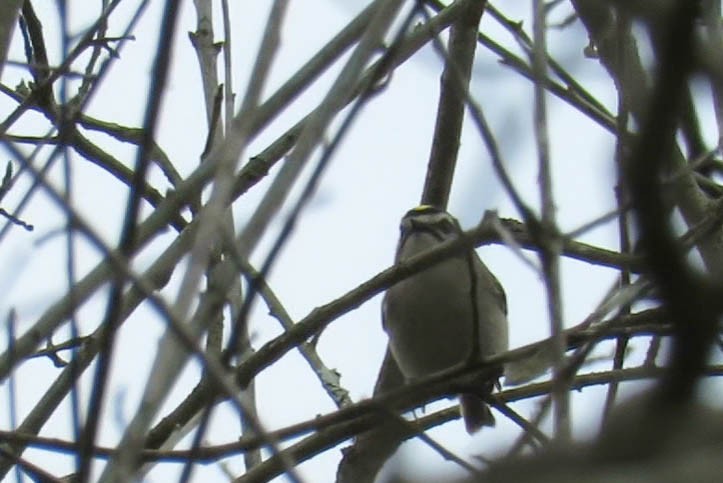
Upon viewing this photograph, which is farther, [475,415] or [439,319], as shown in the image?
[439,319]

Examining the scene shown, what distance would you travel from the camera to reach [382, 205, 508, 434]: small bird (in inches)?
169

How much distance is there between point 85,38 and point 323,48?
0.69 metres

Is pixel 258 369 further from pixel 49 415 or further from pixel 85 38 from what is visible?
pixel 85 38

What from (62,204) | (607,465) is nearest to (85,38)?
(62,204)

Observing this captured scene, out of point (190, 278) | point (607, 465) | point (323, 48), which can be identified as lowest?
point (607, 465)

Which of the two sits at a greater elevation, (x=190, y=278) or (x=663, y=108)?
(x=190, y=278)

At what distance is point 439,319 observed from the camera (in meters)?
4.38

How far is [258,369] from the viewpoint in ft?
8.64

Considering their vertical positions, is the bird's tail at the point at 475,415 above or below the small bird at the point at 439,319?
below

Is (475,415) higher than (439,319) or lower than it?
lower

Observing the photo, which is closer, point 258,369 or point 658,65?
point 658,65

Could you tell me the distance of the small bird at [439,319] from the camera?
4281 mm

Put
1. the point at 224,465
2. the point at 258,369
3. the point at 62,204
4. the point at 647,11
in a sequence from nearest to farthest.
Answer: the point at 647,11 < the point at 62,204 < the point at 224,465 < the point at 258,369

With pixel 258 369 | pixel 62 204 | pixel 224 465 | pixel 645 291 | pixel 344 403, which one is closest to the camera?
pixel 62 204
